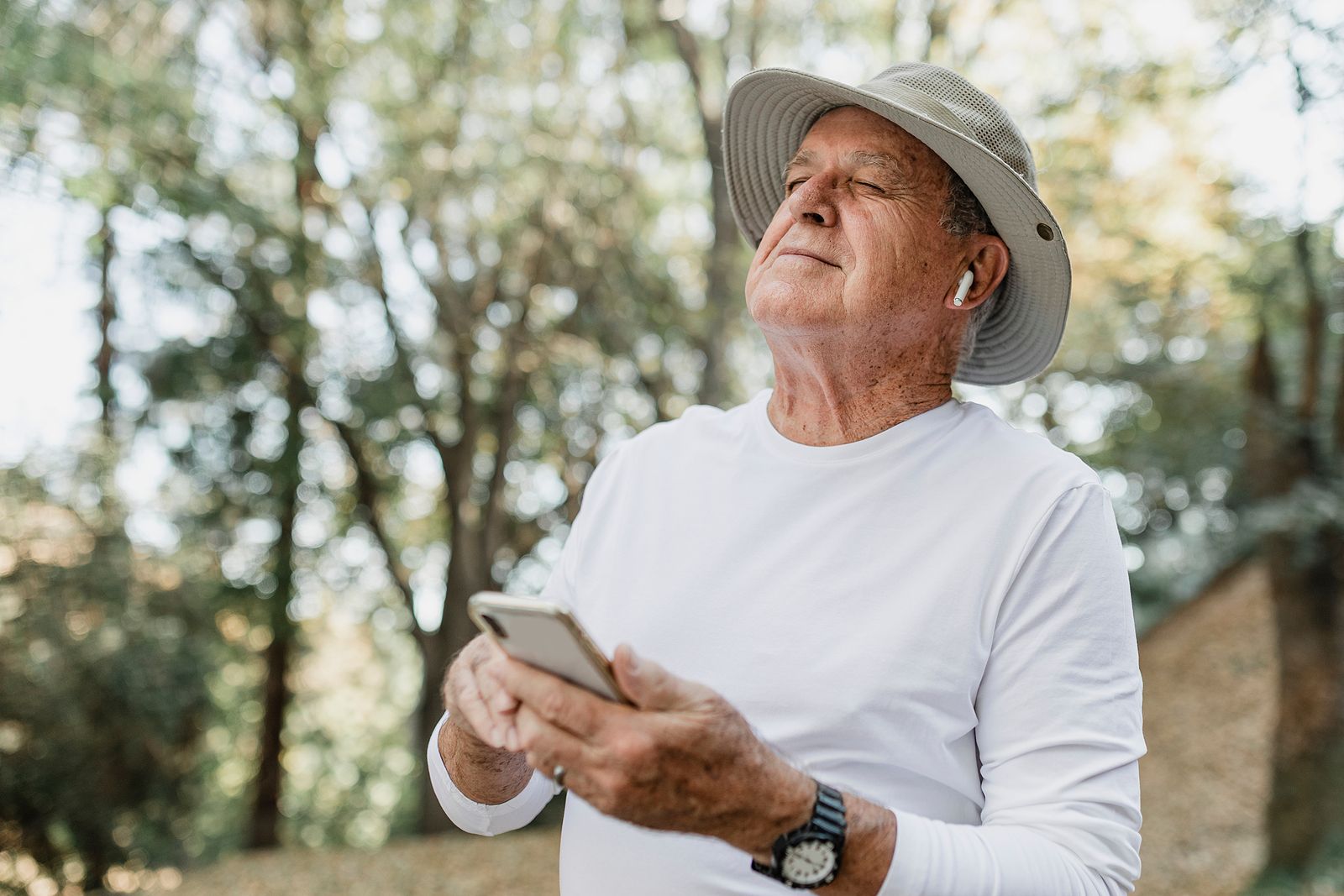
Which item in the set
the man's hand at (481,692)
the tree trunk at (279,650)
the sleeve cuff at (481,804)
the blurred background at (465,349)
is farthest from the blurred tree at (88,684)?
the man's hand at (481,692)

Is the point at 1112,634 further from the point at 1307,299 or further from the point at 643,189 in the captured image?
the point at 643,189

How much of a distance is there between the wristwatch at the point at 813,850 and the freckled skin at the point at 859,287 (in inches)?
28.3

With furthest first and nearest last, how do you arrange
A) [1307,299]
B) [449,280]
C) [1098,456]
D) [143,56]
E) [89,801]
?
[449,280] → [1098,456] → [89,801] → [143,56] → [1307,299]

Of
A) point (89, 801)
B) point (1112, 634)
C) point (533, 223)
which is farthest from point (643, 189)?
point (1112, 634)

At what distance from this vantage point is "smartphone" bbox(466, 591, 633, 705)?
105 cm

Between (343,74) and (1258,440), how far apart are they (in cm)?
800

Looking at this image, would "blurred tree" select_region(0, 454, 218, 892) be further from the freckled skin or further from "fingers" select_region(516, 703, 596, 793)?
"fingers" select_region(516, 703, 596, 793)

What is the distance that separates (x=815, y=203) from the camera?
5.89ft

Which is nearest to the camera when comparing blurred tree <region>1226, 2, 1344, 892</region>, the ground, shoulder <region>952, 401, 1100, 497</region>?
shoulder <region>952, 401, 1100, 497</region>

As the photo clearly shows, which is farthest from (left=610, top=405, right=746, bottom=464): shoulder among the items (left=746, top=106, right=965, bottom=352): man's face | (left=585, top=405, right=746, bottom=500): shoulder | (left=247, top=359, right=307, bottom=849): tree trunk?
(left=247, top=359, right=307, bottom=849): tree trunk

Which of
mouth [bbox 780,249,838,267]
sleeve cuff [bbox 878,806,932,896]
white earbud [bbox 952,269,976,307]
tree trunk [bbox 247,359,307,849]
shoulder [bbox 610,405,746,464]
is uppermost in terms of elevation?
mouth [bbox 780,249,838,267]

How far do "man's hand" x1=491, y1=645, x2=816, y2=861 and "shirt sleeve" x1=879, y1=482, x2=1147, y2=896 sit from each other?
0.22 meters

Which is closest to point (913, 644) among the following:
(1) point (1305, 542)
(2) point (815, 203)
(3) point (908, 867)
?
(3) point (908, 867)

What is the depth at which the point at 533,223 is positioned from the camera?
430 inches
